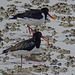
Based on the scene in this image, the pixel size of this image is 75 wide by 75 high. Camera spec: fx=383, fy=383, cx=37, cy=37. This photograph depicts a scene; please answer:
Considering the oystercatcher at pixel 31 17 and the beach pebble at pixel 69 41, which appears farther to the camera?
the oystercatcher at pixel 31 17

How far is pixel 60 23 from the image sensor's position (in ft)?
66.3

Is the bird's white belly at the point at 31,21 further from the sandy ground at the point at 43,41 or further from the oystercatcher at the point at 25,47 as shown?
the oystercatcher at the point at 25,47

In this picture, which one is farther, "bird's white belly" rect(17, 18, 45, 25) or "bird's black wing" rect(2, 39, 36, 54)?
"bird's white belly" rect(17, 18, 45, 25)

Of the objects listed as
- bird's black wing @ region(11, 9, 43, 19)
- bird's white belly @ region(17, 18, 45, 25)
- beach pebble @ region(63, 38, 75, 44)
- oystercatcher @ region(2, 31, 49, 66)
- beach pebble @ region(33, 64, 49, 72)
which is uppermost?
bird's black wing @ region(11, 9, 43, 19)

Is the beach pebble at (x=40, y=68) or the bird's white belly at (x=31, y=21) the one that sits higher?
the bird's white belly at (x=31, y=21)

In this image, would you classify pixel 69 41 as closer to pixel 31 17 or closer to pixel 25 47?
pixel 31 17

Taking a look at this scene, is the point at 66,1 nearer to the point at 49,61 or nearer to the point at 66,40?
the point at 66,40

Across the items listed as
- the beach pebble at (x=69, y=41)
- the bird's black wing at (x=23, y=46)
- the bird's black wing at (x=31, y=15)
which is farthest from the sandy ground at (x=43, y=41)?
the bird's black wing at (x=31, y=15)

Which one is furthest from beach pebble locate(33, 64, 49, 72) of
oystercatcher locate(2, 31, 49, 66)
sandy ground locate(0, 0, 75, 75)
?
oystercatcher locate(2, 31, 49, 66)

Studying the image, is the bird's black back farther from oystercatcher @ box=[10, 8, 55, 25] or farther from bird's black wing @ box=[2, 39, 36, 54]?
oystercatcher @ box=[10, 8, 55, 25]

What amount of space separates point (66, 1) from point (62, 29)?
625 cm

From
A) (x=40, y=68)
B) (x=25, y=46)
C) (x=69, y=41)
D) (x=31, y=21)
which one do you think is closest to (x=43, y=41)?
(x=69, y=41)

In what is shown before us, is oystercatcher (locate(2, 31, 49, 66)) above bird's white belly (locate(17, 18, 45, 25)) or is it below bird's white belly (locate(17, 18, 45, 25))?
below

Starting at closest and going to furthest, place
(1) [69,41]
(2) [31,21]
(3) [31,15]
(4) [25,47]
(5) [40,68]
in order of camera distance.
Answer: (5) [40,68] → (4) [25,47] → (1) [69,41] → (3) [31,15] → (2) [31,21]
